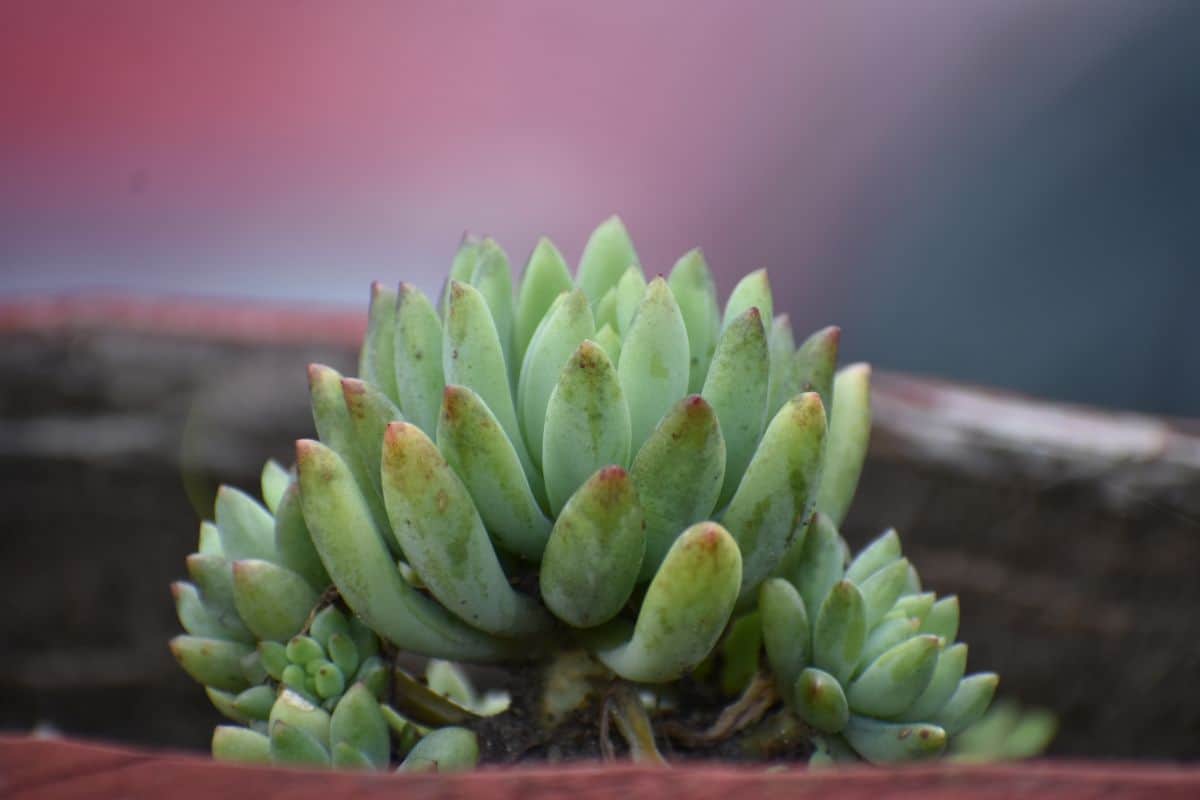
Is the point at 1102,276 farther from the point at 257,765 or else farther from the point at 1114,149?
the point at 257,765

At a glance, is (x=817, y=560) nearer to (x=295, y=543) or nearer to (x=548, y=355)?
(x=548, y=355)

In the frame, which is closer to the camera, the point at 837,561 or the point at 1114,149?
the point at 837,561

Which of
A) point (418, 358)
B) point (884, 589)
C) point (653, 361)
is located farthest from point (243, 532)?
point (884, 589)

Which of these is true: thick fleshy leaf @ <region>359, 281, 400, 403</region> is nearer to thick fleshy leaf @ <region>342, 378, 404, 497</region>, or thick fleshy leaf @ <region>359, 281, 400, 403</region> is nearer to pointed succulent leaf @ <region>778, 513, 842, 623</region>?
thick fleshy leaf @ <region>342, 378, 404, 497</region>

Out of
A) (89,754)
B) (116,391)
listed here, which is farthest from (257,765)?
(116,391)

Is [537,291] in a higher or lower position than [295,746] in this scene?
higher

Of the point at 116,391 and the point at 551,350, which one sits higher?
the point at 551,350

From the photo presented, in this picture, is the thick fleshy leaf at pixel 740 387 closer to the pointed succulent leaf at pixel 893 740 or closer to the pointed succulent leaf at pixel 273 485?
the pointed succulent leaf at pixel 893 740

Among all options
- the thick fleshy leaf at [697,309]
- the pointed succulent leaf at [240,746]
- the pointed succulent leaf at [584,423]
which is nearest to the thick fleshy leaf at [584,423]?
the pointed succulent leaf at [584,423]
